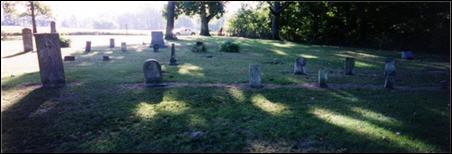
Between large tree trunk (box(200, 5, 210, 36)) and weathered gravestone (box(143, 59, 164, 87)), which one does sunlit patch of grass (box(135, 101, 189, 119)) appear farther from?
large tree trunk (box(200, 5, 210, 36))

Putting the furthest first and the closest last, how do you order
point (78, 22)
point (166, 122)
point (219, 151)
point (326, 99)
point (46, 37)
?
point (78, 22), point (46, 37), point (326, 99), point (166, 122), point (219, 151)

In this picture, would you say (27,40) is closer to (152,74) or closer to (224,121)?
(152,74)

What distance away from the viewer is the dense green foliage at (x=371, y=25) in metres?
26.3

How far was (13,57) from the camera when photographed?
18.2 meters

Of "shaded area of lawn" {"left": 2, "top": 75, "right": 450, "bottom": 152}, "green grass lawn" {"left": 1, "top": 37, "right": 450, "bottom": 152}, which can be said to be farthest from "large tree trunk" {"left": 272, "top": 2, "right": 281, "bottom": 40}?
"shaded area of lawn" {"left": 2, "top": 75, "right": 450, "bottom": 152}

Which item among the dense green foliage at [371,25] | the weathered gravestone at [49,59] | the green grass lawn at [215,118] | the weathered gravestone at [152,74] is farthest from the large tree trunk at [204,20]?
the weathered gravestone at [49,59]

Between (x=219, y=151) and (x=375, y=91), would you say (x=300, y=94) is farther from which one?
(x=219, y=151)

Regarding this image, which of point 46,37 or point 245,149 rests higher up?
point 46,37

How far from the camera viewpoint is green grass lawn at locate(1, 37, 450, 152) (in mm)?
5836

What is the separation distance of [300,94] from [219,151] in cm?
440

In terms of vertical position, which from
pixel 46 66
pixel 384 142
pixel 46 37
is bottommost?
pixel 384 142

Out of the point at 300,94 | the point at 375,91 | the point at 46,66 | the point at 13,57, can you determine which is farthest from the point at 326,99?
the point at 13,57

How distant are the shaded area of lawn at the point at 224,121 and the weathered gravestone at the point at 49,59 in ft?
1.43

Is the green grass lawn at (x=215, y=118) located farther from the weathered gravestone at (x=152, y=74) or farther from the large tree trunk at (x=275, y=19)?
the large tree trunk at (x=275, y=19)
